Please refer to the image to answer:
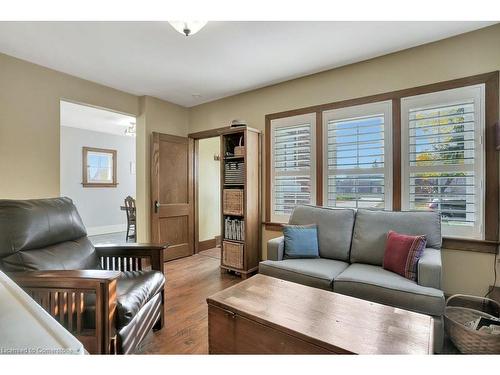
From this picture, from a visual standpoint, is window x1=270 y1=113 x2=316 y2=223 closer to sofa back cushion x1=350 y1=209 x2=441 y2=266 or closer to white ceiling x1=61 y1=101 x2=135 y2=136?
sofa back cushion x1=350 y1=209 x2=441 y2=266

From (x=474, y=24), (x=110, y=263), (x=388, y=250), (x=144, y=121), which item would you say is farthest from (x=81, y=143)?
(x=474, y=24)

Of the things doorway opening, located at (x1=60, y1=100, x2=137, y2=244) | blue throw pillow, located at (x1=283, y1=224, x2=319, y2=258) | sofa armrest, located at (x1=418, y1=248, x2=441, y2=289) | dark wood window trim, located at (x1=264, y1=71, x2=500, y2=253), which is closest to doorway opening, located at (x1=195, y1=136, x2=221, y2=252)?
doorway opening, located at (x1=60, y1=100, x2=137, y2=244)

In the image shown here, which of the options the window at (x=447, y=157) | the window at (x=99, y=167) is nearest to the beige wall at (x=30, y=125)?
the window at (x=99, y=167)

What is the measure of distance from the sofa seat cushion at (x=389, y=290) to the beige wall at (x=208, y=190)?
2861 millimetres

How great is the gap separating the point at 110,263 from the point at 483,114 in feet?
10.8

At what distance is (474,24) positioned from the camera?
2.02m

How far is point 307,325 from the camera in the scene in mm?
1201

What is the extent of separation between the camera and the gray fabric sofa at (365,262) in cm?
167

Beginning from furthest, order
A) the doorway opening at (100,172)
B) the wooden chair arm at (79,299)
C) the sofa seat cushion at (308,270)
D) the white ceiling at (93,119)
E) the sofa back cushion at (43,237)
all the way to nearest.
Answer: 1. the doorway opening at (100,172)
2. the white ceiling at (93,119)
3. the sofa seat cushion at (308,270)
4. the sofa back cushion at (43,237)
5. the wooden chair arm at (79,299)

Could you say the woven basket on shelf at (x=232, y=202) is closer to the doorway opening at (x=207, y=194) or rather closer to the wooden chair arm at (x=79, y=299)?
the doorway opening at (x=207, y=194)

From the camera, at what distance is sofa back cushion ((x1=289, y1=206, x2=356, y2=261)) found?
2.39 metres

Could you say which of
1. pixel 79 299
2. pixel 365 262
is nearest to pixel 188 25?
pixel 79 299

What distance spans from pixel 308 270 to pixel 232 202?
147 centimetres
